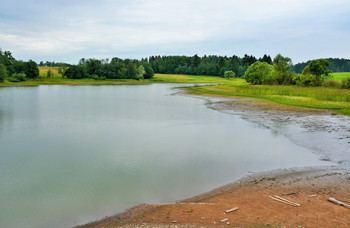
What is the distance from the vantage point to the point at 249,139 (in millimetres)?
16516

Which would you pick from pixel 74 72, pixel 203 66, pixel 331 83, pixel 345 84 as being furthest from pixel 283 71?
pixel 203 66

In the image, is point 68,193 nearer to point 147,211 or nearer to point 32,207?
point 32,207

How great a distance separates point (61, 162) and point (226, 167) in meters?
7.79

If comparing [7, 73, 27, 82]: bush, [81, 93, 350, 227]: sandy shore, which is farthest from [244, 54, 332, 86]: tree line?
[7, 73, 27, 82]: bush

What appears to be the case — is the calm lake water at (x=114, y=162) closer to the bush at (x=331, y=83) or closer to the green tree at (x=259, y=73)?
the bush at (x=331, y=83)

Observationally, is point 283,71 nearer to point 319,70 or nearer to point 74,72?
point 319,70

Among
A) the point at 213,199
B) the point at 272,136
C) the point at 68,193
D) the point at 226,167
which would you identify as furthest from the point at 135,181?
the point at 272,136

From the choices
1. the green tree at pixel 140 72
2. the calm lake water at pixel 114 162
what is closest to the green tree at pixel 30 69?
the green tree at pixel 140 72

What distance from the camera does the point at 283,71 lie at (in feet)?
211

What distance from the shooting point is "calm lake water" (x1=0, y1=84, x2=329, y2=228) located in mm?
7918

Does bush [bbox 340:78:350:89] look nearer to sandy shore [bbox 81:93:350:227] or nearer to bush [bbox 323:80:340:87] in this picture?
bush [bbox 323:80:340:87]

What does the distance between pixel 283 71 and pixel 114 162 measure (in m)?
62.2

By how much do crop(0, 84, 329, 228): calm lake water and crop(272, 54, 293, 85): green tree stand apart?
47891 mm

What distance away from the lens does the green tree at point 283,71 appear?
207 ft
